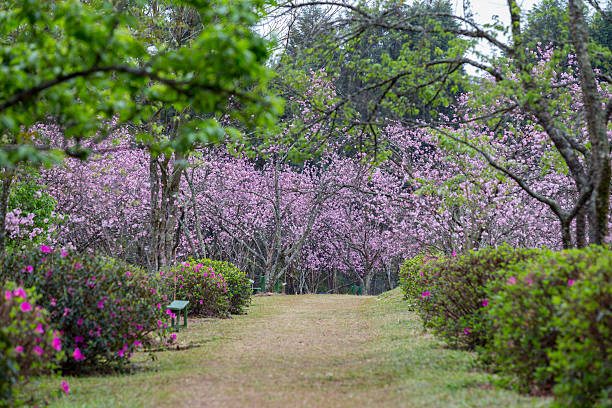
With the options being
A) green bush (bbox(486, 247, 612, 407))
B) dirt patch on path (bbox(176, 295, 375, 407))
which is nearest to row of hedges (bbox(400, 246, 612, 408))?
green bush (bbox(486, 247, 612, 407))

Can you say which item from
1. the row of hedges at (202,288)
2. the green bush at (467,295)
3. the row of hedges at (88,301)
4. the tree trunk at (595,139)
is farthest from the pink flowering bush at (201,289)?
the tree trunk at (595,139)

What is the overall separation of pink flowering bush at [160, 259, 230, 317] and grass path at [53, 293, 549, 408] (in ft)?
8.06

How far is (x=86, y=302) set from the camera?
6.29 m

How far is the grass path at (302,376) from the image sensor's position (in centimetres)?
498

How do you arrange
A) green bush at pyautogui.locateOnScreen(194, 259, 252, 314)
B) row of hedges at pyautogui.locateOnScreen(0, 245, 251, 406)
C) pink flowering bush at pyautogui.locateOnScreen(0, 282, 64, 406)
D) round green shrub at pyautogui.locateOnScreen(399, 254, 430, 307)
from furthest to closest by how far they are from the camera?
green bush at pyautogui.locateOnScreen(194, 259, 252, 314) → round green shrub at pyautogui.locateOnScreen(399, 254, 430, 307) → row of hedges at pyautogui.locateOnScreen(0, 245, 251, 406) → pink flowering bush at pyautogui.locateOnScreen(0, 282, 64, 406)

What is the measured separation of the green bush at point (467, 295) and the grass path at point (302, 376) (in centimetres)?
33

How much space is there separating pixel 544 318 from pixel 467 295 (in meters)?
2.42

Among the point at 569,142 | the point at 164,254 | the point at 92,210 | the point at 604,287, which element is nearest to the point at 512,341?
the point at 604,287

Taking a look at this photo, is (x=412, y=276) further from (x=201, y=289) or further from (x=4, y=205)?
(x=4, y=205)

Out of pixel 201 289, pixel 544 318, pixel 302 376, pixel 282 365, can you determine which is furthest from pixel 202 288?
Answer: pixel 544 318

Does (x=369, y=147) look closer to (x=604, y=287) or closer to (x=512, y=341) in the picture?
(x=512, y=341)

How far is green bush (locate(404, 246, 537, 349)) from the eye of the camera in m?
6.70

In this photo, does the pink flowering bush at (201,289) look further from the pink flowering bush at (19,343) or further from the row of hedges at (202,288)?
the pink flowering bush at (19,343)

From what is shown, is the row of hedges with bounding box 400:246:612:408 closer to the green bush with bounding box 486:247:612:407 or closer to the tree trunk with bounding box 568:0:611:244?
the green bush with bounding box 486:247:612:407
